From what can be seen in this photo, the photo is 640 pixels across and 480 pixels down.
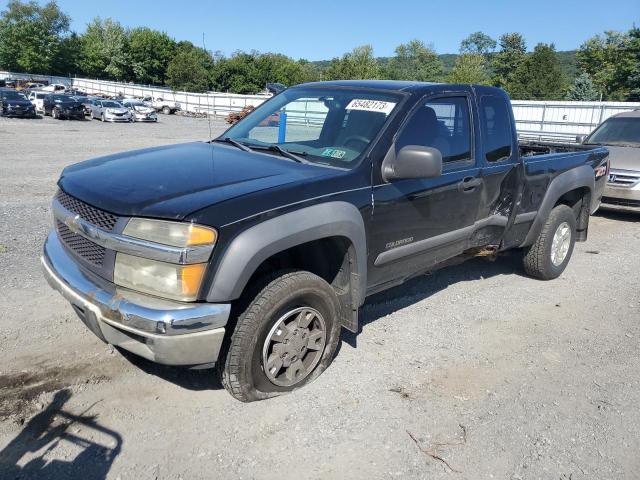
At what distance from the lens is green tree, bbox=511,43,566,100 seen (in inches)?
2564

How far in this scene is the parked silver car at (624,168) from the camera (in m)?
8.46

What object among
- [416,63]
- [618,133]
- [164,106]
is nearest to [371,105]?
[618,133]

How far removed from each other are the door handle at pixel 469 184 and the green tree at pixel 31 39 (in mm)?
93718

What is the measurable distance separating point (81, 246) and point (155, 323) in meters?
0.86

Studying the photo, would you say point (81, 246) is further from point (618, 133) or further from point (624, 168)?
point (618, 133)

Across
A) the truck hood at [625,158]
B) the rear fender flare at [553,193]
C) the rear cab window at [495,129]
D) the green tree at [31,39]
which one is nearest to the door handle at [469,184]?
the rear cab window at [495,129]

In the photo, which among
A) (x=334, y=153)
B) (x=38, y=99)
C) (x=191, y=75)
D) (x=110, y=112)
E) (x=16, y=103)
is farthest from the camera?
(x=38, y=99)

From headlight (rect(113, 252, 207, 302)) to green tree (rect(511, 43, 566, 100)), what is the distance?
68.1m

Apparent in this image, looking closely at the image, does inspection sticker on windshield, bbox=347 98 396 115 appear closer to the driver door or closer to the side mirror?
the driver door

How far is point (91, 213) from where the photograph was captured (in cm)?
299

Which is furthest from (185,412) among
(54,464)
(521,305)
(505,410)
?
(521,305)

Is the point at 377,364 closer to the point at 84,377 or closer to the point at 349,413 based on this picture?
the point at 349,413

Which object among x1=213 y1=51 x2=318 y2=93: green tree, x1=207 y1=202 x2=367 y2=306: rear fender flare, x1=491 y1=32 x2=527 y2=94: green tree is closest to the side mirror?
x1=207 y1=202 x2=367 y2=306: rear fender flare

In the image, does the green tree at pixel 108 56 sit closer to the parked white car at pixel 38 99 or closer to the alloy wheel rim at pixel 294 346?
the parked white car at pixel 38 99
